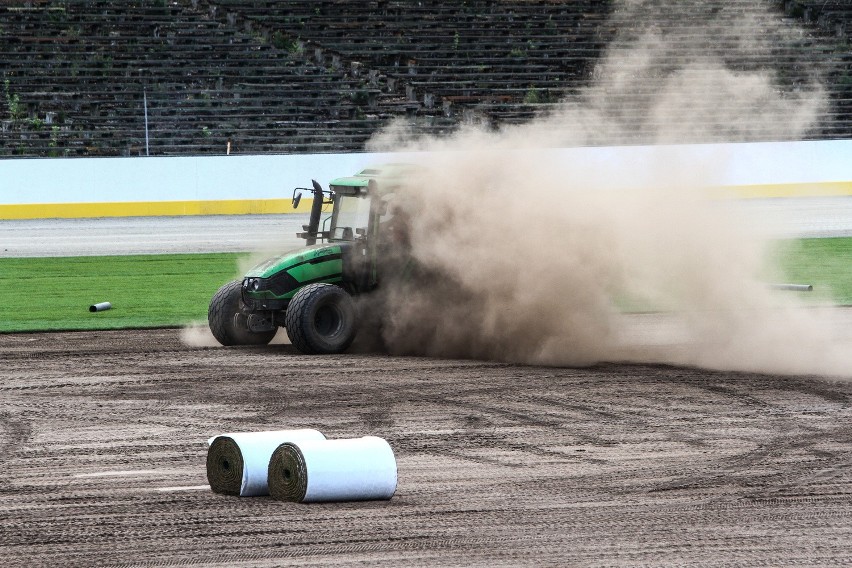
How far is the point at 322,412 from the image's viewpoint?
11.3 metres

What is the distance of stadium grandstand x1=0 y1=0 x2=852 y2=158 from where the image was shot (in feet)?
119

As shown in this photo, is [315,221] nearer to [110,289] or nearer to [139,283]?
[110,289]

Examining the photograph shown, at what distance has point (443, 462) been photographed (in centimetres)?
922

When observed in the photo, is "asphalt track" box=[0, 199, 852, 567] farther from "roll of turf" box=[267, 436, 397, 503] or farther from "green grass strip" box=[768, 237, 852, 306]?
"green grass strip" box=[768, 237, 852, 306]

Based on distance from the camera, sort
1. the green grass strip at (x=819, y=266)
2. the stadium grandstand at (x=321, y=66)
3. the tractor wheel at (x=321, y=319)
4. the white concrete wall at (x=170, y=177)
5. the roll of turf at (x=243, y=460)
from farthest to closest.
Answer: the stadium grandstand at (x=321, y=66)
the white concrete wall at (x=170, y=177)
the green grass strip at (x=819, y=266)
the tractor wheel at (x=321, y=319)
the roll of turf at (x=243, y=460)

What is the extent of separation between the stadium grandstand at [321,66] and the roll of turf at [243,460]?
2777cm

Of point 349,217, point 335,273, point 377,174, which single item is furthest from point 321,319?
point 377,174

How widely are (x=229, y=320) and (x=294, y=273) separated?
47.5 inches

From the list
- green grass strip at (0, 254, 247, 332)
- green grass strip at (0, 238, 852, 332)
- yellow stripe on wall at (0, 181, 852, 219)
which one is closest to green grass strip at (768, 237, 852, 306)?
green grass strip at (0, 238, 852, 332)

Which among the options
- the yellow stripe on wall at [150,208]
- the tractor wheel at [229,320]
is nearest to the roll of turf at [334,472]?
the tractor wheel at [229,320]

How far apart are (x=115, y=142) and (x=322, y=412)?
25.9 m

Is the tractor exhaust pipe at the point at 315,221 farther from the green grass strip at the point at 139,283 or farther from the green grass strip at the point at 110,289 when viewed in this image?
the green grass strip at the point at 110,289

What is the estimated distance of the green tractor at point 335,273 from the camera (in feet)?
47.6

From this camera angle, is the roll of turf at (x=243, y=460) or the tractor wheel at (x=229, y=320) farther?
the tractor wheel at (x=229, y=320)
